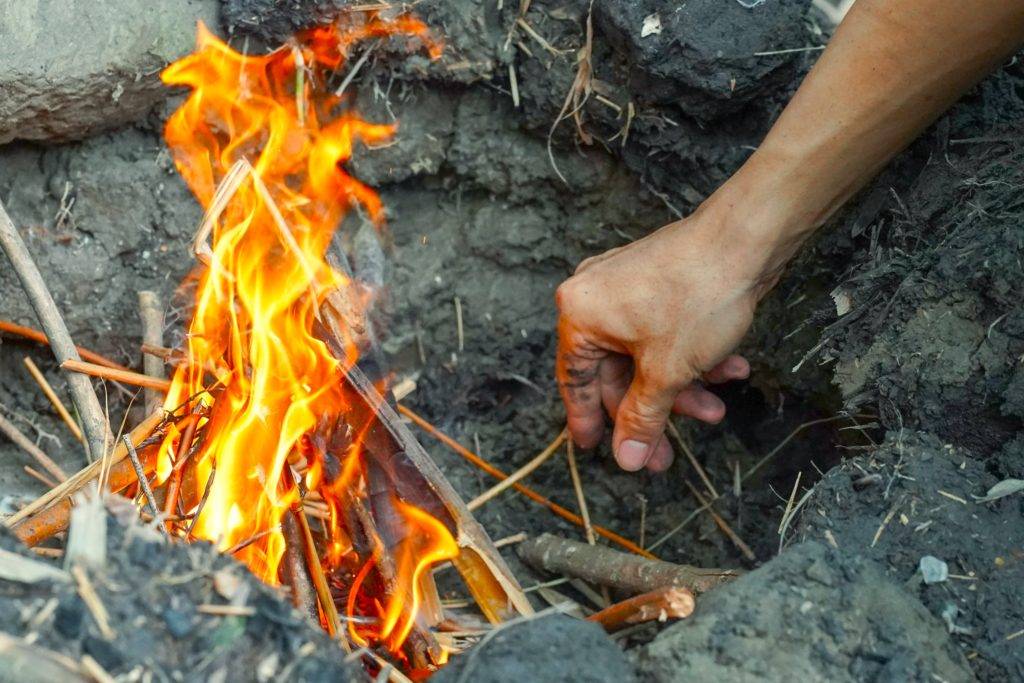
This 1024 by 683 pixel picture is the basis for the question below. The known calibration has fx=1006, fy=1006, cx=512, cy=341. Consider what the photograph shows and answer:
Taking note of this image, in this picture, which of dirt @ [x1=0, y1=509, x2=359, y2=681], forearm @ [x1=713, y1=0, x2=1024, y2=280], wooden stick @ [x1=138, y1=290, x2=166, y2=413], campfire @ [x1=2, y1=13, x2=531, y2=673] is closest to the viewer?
dirt @ [x1=0, y1=509, x2=359, y2=681]

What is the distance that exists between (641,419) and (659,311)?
0.35 metres

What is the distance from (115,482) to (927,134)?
7.49 ft

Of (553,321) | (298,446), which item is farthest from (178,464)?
(553,321)

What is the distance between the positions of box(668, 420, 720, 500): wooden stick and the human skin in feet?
1.43

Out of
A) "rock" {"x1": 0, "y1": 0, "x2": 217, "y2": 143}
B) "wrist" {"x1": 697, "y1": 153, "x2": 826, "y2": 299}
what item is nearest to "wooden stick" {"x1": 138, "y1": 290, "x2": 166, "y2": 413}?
"rock" {"x1": 0, "y1": 0, "x2": 217, "y2": 143}

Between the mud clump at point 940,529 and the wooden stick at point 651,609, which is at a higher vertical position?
the mud clump at point 940,529

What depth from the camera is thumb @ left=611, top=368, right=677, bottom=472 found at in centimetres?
275

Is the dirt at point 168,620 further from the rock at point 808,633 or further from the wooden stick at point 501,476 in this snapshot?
the wooden stick at point 501,476

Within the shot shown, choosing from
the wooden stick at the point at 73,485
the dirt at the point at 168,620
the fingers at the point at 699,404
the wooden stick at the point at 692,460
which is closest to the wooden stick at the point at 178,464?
the wooden stick at the point at 73,485

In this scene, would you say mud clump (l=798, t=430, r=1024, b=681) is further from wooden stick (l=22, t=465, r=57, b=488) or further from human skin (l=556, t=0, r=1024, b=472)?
wooden stick (l=22, t=465, r=57, b=488)

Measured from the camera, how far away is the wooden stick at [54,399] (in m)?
3.09

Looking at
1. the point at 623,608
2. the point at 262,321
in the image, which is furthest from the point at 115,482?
the point at 623,608

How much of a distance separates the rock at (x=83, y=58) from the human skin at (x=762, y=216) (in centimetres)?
143

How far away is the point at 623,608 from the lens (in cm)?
220
